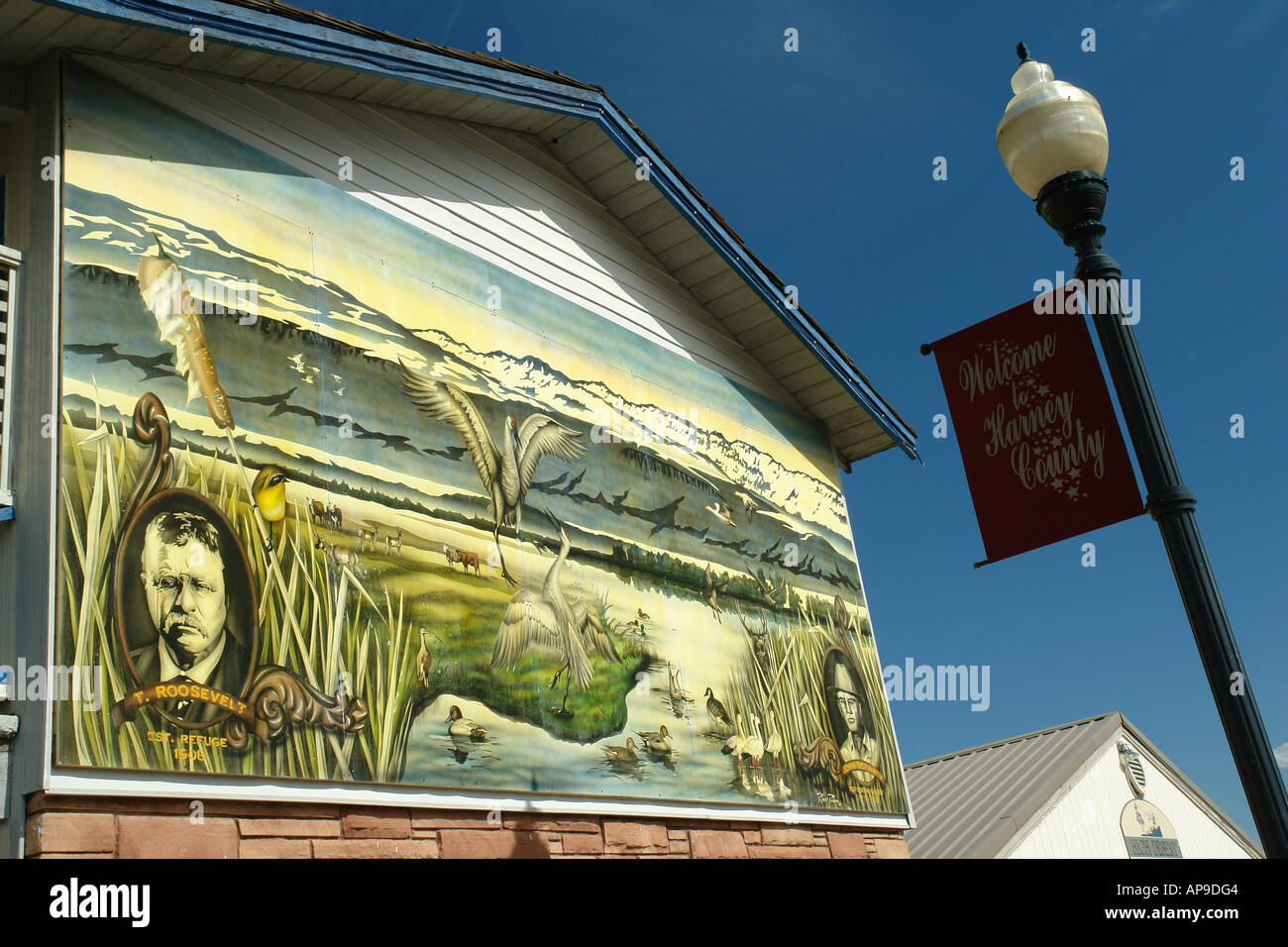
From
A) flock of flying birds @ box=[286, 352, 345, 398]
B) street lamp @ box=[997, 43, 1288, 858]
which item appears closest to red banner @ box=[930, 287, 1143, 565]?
street lamp @ box=[997, 43, 1288, 858]

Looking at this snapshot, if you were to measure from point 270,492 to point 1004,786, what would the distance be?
15.4 m

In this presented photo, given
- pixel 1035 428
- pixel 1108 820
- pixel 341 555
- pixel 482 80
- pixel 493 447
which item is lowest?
pixel 1108 820

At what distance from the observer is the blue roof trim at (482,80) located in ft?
20.7

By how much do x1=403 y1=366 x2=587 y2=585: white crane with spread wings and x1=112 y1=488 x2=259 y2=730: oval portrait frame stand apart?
1.82 meters

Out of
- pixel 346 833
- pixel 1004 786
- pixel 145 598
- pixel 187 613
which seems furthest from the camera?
pixel 1004 786

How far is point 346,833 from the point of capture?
5906 mm

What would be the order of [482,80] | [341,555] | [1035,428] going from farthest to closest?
[482,80], [341,555], [1035,428]

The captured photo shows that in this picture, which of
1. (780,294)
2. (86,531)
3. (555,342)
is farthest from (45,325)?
(780,294)

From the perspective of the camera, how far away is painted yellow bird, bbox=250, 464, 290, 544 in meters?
6.16

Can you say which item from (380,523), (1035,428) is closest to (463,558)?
(380,523)

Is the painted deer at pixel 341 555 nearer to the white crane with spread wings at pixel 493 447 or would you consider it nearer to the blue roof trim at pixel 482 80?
the white crane with spread wings at pixel 493 447

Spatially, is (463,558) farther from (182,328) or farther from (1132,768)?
(1132,768)

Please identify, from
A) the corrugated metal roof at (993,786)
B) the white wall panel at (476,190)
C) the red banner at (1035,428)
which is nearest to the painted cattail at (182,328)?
the white wall panel at (476,190)

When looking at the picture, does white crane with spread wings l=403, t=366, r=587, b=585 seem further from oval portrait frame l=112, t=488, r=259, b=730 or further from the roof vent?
the roof vent
